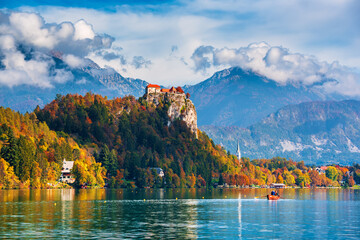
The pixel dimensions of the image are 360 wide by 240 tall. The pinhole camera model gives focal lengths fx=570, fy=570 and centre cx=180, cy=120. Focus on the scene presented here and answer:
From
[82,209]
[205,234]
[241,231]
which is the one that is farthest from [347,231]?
[82,209]

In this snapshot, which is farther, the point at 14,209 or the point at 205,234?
the point at 14,209

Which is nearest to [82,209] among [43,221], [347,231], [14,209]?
[14,209]

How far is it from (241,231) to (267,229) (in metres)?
5.09

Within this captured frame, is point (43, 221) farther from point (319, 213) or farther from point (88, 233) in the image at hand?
point (319, 213)

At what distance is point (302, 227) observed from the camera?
92.1m

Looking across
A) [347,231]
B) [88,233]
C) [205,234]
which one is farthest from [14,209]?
[347,231]

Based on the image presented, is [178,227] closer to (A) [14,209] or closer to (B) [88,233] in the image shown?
(B) [88,233]

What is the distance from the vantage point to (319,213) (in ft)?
398

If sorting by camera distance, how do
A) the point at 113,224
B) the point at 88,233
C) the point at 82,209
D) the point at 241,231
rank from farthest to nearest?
1. the point at 82,209
2. the point at 113,224
3. the point at 241,231
4. the point at 88,233

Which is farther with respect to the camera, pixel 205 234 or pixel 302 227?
pixel 302 227

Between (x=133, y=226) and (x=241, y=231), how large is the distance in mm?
16966

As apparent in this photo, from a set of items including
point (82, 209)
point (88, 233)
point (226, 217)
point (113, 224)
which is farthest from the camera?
point (82, 209)

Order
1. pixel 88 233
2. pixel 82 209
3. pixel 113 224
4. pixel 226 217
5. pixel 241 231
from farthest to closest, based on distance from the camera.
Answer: pixel 82 209, pixel 226 217, pixel 113 224, pixel 241 231, pixel 88 233

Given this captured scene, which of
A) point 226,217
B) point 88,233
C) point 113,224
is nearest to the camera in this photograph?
point 88,233
